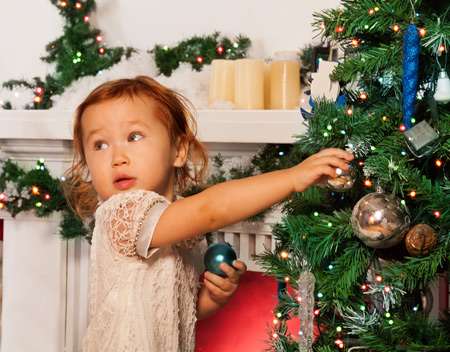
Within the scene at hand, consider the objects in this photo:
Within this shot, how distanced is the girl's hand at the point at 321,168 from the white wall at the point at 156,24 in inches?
44.7

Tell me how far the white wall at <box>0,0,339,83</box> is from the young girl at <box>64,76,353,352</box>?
0.76 m

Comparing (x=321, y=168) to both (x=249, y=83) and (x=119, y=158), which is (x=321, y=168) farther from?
(x=249, y=83)

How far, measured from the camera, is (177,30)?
248 cm

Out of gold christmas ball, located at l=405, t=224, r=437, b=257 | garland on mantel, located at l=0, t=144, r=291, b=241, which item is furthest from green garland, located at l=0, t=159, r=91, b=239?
gold christmas ball, located at l=405, t=224, r=437, b=257

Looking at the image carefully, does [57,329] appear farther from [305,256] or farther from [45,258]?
[305,256]

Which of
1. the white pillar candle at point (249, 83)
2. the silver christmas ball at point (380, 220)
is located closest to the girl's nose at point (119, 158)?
the silver christmas ball at point (380, 220)

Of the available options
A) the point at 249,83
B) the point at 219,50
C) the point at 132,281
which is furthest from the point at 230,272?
the point at 219,50

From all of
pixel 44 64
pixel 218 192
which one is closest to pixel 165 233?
pixel 218 192

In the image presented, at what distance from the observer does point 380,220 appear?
1171 mm

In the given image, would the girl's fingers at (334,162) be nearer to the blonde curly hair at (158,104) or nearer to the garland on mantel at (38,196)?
the blonde curly hair at (158,104)

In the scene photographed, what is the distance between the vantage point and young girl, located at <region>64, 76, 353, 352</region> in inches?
53.7

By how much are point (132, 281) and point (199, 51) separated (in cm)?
103

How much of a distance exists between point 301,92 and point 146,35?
61cm

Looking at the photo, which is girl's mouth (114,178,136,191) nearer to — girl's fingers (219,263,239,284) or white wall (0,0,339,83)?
girl's fingers (219,263,239,284)
